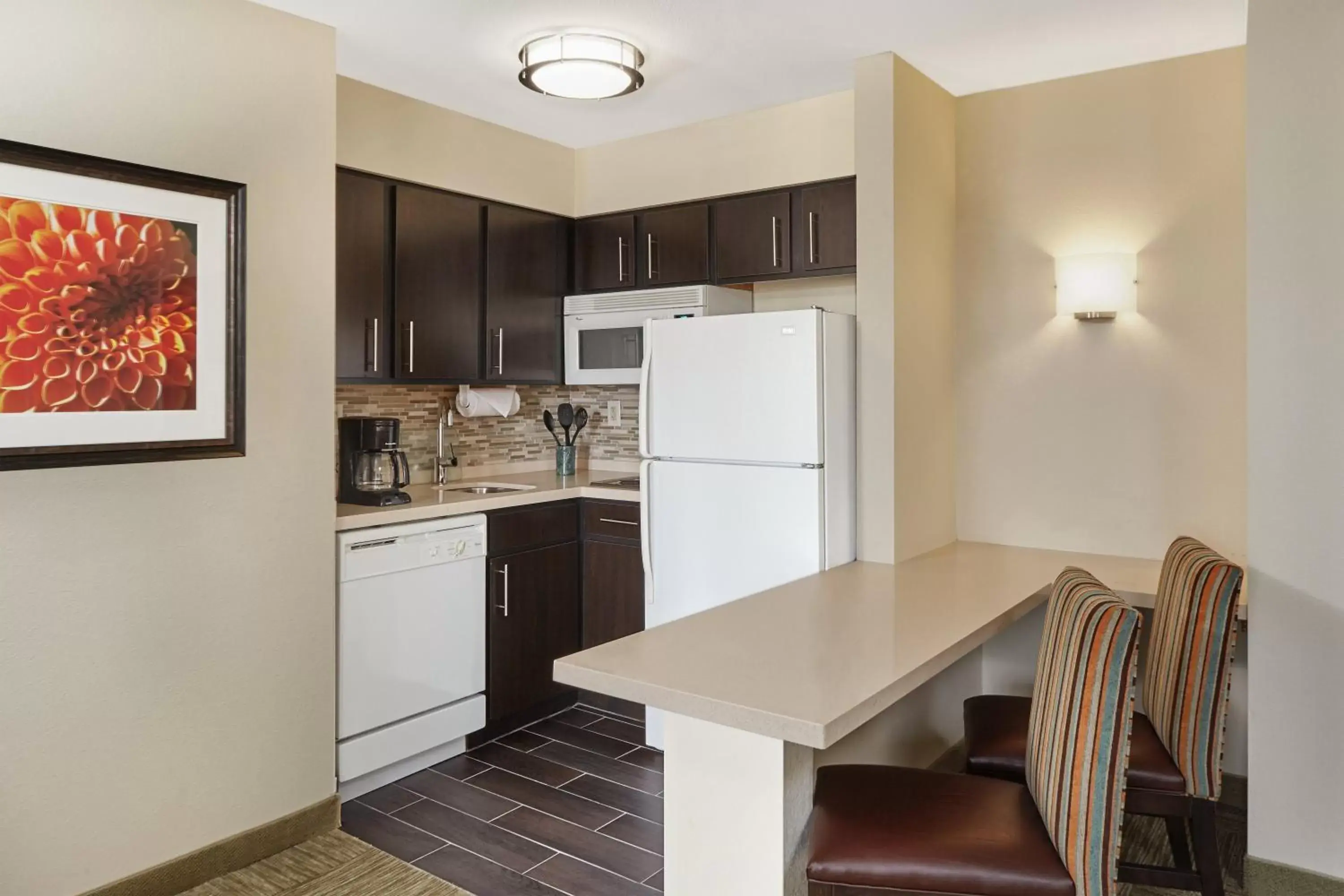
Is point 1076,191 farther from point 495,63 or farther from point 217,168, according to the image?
point 217,168

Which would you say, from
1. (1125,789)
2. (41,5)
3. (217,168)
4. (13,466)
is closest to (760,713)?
(1125,789)

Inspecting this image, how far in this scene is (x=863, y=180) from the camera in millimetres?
3139

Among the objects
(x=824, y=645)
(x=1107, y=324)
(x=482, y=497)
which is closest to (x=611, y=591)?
(x=482, y=497)

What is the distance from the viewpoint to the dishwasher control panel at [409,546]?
3.02m

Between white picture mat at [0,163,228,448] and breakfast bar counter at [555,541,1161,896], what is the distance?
132 cm

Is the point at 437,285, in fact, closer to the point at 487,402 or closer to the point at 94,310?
the point at 487,402

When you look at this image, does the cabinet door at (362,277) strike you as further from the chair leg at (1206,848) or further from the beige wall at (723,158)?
the chair leg at (1206,848)

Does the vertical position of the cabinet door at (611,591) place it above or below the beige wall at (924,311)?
below

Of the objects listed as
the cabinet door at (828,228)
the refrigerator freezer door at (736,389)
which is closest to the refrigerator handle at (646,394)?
the refrigerator freezer door at (736,389)

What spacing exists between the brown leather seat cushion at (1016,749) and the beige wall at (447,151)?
2736 mm

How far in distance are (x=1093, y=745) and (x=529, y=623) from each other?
251 centimetres

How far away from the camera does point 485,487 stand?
3.97 metres

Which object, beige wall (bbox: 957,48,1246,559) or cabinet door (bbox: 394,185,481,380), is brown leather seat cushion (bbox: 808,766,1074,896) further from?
cabinet door (bbox: 394,185,481,380)

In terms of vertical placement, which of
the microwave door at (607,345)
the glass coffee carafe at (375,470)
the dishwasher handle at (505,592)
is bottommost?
the dishwasher handle at (505,592)
